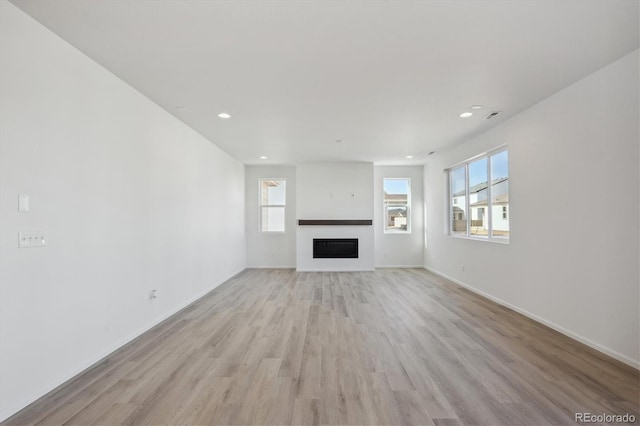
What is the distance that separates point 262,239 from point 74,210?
5333mm

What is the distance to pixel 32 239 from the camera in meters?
2.01

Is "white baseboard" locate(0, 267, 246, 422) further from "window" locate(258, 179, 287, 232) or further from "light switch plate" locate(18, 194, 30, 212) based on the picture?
"window" locate(258, 179, 287, 232)

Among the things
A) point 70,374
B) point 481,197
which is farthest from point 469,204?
point 70,374

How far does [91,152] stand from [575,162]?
15.2 feet

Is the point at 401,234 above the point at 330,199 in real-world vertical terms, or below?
below

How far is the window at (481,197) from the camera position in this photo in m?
4.37

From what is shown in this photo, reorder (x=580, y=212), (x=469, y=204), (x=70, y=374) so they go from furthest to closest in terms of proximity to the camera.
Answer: (x=469, y=204) → (x=580, y=212) → (x=70, y=374)

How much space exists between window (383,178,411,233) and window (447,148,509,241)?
60.3 inches

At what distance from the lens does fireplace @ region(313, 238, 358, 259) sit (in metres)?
A: 7.18

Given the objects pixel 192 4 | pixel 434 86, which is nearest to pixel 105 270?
pixel 192 4

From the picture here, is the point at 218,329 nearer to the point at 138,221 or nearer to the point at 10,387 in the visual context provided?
the point at 138,221

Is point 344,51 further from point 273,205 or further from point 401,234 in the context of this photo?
point 401,234

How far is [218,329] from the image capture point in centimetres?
338

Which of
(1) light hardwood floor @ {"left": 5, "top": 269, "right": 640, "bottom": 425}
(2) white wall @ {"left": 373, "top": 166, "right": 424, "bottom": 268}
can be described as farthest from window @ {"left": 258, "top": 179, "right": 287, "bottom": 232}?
(1) light hardwood floor @ {"left": 5, "top": 269, "right": 640, "bottom": 425}
